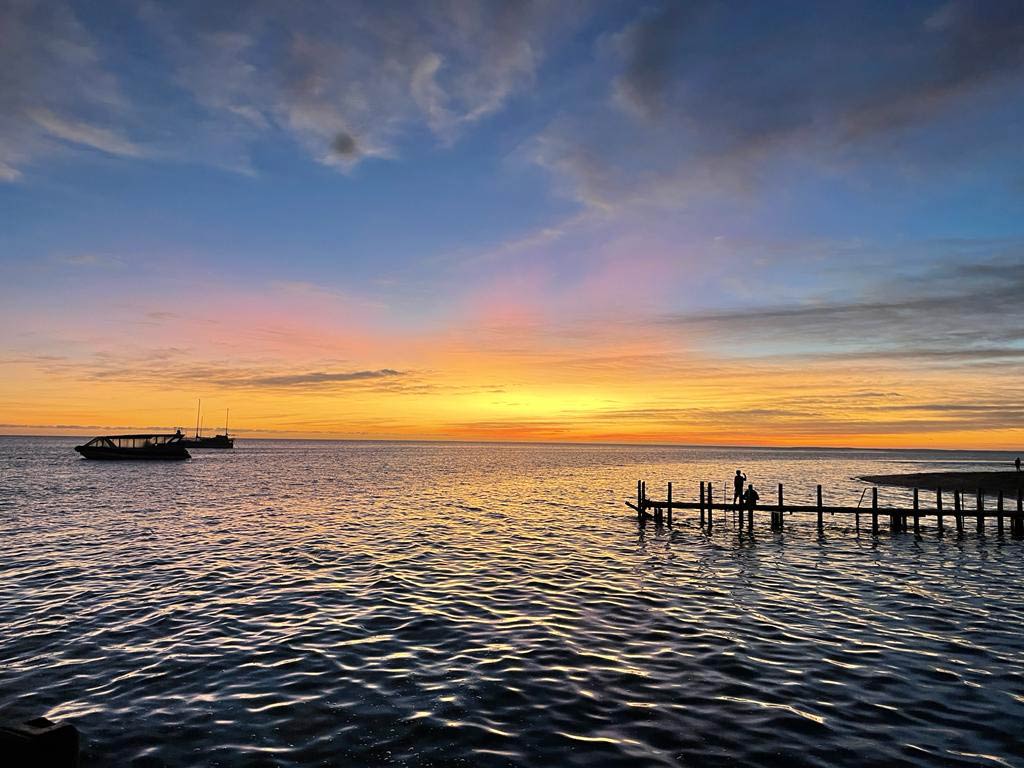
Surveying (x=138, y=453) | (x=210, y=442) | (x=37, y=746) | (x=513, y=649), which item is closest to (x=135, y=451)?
(x=138, y=453)

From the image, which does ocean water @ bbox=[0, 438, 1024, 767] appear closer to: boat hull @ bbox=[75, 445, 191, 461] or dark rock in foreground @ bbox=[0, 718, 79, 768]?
dark rock in foreground @ bbox=[0, 718, 79, 768]

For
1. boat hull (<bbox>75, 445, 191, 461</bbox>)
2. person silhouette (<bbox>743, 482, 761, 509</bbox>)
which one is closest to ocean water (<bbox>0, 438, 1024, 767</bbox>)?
person silhouette (<bbox>743, 482, 761, 509</bbox>)

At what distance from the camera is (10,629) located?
1620 centimetres

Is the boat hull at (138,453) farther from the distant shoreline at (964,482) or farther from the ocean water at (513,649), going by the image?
the distant shoreline at (964,482)

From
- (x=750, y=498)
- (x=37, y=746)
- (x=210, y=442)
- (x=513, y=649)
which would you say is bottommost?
(x=210, y=442)

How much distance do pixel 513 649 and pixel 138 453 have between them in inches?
4590

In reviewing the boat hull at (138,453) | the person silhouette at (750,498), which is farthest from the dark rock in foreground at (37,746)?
the boat hull at (138,453)

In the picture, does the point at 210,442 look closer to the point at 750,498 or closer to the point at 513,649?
the point at 750,498

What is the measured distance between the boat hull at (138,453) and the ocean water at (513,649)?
86.0m

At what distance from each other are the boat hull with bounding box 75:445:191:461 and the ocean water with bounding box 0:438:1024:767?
282 feet

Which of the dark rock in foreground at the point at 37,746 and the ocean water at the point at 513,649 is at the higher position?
the dark rock in foreground at the point at 37,746

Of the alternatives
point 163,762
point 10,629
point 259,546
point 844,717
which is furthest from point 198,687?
point 259,546

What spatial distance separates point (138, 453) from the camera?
4326 inches

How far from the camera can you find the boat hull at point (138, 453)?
361 ft
